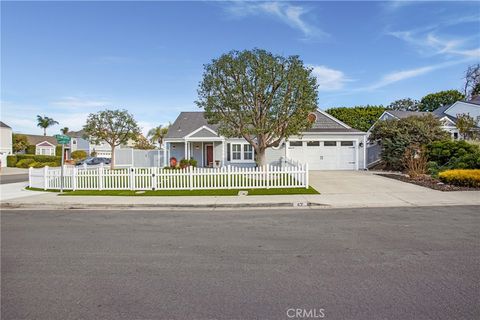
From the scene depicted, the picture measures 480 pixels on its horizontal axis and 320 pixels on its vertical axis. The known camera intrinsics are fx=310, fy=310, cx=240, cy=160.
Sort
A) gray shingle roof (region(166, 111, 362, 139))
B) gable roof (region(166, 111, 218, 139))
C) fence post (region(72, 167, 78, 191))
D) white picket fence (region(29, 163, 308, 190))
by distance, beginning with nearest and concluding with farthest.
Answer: white picket fence (region(29, 163, 308, 190)) < fence post (region(72, 167, 78, 191)) < gray shingle roof (region(166, 111, 362, 139)) < gable roof (region(166, 111, 218, 139))

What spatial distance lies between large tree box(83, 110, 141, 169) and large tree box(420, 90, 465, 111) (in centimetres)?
4907

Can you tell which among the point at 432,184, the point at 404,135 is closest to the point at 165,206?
the point at 432,184

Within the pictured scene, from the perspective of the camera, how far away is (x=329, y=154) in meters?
23.7

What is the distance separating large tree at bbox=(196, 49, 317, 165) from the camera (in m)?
14.8

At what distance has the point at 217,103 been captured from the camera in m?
15.6

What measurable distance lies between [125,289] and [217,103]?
12482 mm

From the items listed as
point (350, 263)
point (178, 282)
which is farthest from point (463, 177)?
point (178, 282)

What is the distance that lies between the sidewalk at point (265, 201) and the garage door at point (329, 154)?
11.4 meters

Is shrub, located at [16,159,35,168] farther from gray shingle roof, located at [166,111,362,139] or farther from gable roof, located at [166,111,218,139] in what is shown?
gray shingle roof, located at [166,111,362,139]

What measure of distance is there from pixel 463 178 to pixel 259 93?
9.53m

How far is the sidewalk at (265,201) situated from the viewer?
10266 millimetres

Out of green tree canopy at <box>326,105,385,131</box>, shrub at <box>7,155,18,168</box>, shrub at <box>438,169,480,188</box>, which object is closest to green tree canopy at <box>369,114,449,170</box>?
shrub at <box>438,169,480,188</box>

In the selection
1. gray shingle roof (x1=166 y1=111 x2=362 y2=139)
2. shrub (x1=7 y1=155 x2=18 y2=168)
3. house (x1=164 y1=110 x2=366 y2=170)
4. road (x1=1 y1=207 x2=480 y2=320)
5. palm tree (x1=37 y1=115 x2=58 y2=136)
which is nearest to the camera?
road (x1=1 y1=207 x2=480 y2=320)

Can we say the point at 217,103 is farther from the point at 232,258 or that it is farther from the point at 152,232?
the point at 232,258
